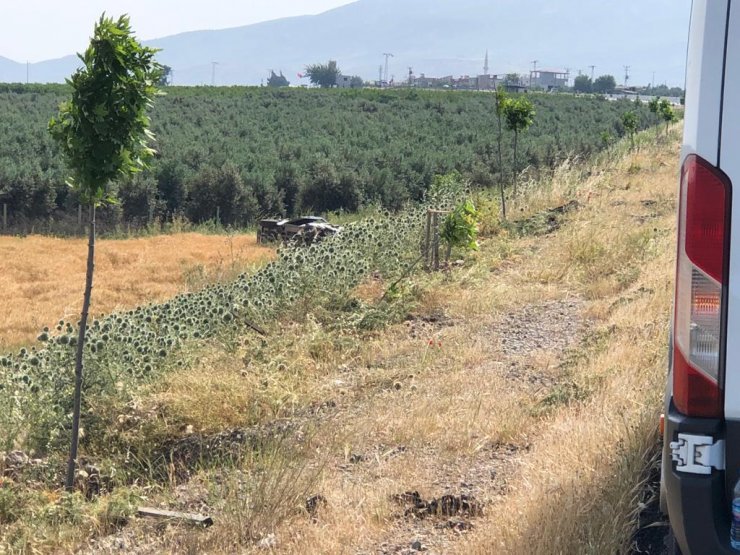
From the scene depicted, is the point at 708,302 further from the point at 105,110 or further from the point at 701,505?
the point at 105,110

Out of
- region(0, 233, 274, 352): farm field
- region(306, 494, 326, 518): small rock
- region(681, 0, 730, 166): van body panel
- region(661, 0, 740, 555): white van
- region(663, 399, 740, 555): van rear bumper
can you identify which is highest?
region(681, 0, 730, 166): van body panel

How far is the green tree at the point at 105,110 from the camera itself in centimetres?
618

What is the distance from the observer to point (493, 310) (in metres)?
10.3

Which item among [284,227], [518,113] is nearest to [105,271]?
[284,227]

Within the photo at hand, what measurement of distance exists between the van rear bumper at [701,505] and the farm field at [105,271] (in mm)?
14169

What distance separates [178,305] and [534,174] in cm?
2249

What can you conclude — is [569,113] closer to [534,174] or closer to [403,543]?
[534,174]

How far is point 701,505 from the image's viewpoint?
259 centimetres

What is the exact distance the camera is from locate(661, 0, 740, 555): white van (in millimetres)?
2480

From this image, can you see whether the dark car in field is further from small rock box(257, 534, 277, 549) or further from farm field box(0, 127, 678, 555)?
small rock box(257, 534, 277, 549)

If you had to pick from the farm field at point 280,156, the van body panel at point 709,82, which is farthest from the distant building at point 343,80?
the van body panel at point 709,82

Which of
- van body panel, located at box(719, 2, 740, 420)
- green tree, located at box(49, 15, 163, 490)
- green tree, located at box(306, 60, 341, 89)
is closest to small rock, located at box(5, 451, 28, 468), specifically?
green tree, located at box(49, 15, 163, 490)

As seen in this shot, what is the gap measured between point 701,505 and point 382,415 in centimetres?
410

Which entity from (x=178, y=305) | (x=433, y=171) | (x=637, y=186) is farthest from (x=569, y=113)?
(x=178, y=305)
